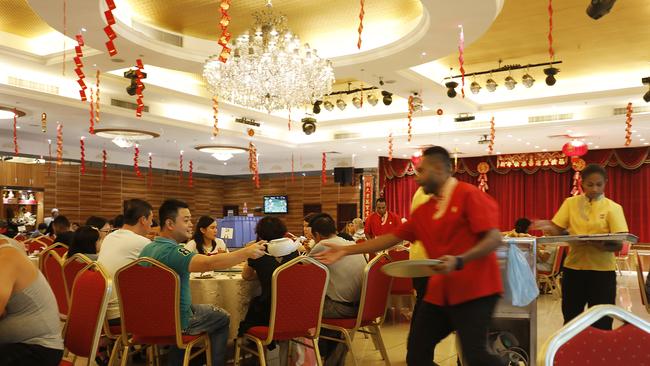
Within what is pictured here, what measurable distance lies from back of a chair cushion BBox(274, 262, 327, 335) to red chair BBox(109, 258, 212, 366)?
59 cm

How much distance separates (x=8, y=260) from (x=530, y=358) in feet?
9.48

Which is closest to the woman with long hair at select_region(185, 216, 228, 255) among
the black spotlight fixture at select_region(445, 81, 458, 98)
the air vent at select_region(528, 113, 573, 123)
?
the black spotlight fixture at select_region(445, 81, 458, 98)

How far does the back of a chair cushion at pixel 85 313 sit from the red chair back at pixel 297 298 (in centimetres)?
104

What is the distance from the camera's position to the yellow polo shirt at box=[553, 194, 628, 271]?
11.6 ft

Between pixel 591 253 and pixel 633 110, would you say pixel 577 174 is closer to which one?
pixel 633 110

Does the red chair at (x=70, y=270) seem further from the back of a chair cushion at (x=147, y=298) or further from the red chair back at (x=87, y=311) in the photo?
the red chair back at (x=87, y=311)

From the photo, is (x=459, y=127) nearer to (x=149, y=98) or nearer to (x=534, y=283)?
(x=149, y=98)

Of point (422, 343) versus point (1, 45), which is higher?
point (1, 45)

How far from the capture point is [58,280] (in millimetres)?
4027

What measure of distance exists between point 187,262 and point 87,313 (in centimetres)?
69

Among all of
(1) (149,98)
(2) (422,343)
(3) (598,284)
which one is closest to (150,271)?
(2) (422,343)

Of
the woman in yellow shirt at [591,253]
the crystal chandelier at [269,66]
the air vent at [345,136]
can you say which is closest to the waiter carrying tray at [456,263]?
the woman in yellow shirt at [591,253]

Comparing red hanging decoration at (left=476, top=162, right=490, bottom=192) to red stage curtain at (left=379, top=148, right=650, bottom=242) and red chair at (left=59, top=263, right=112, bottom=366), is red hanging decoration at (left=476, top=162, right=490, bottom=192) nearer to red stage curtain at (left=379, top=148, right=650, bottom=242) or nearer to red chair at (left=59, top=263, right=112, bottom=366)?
red stage curtain at (left=379, top=148, right=650, bottom=242)

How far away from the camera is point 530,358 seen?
11.3ft
